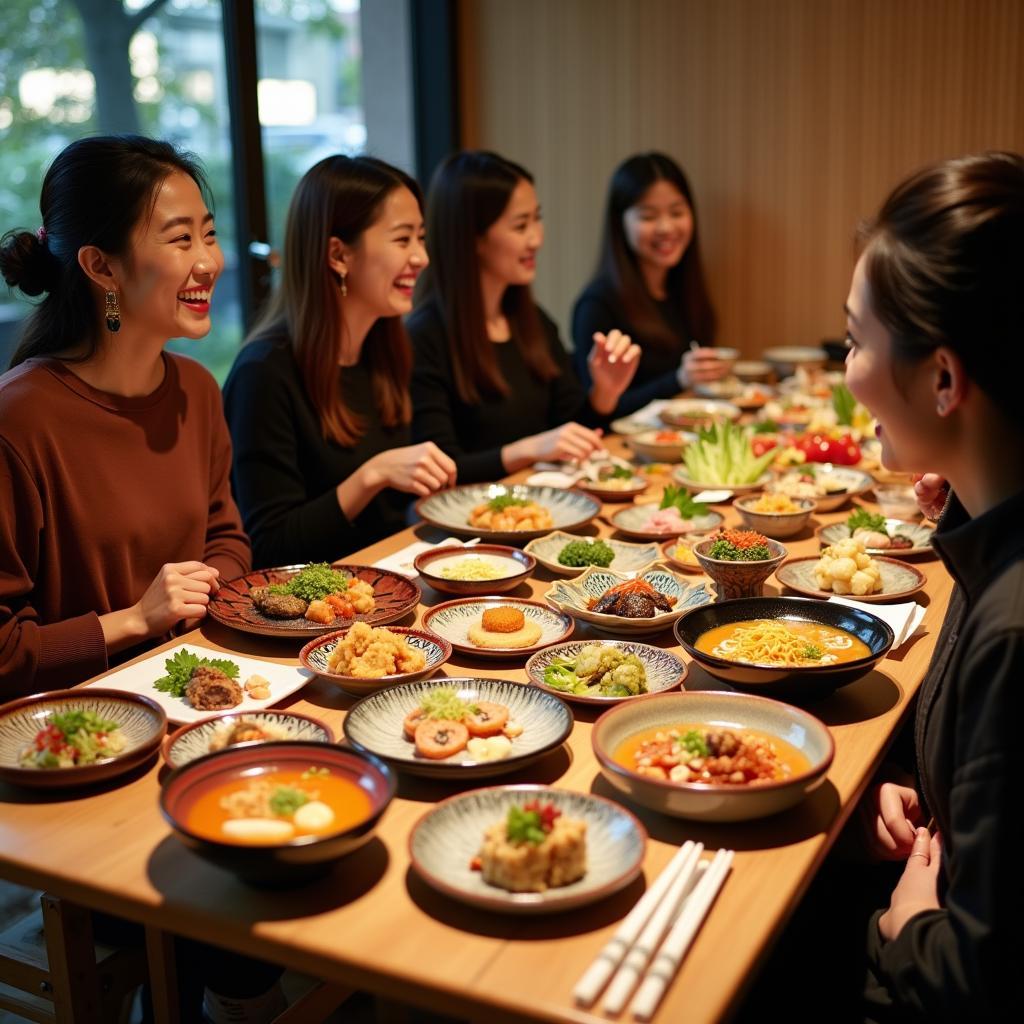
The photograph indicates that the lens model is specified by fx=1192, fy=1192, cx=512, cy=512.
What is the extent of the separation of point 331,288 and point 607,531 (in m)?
0.93

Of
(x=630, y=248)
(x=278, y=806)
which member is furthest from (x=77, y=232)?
(x=630, y=248)

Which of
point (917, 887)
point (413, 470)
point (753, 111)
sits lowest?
point (917, 887)

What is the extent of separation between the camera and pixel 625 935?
1187 mm

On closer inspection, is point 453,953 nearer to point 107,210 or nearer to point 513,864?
point 513,864

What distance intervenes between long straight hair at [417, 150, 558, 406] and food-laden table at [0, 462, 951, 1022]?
7.12ft

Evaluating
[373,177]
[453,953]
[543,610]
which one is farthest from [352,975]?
[373,177]

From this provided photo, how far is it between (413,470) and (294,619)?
73 cm

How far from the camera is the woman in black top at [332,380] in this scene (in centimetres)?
A: 280

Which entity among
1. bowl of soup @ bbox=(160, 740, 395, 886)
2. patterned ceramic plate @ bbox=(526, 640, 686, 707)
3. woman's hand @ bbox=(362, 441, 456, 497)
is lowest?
patterned ceramic plate @ bbox=(526, 640, 686, 707)

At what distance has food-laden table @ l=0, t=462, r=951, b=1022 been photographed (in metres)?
1.15

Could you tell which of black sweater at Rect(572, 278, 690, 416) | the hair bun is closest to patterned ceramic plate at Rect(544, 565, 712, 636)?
the hair bun

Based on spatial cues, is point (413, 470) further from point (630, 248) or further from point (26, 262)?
point (630, 248)

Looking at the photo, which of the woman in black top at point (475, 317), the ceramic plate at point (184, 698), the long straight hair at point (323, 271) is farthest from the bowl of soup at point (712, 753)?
the woman in black top at point (475, 317)

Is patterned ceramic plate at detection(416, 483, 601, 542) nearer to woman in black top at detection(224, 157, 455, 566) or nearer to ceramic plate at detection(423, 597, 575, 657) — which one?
woman in black top at detection(224, 157, 455, 566)
